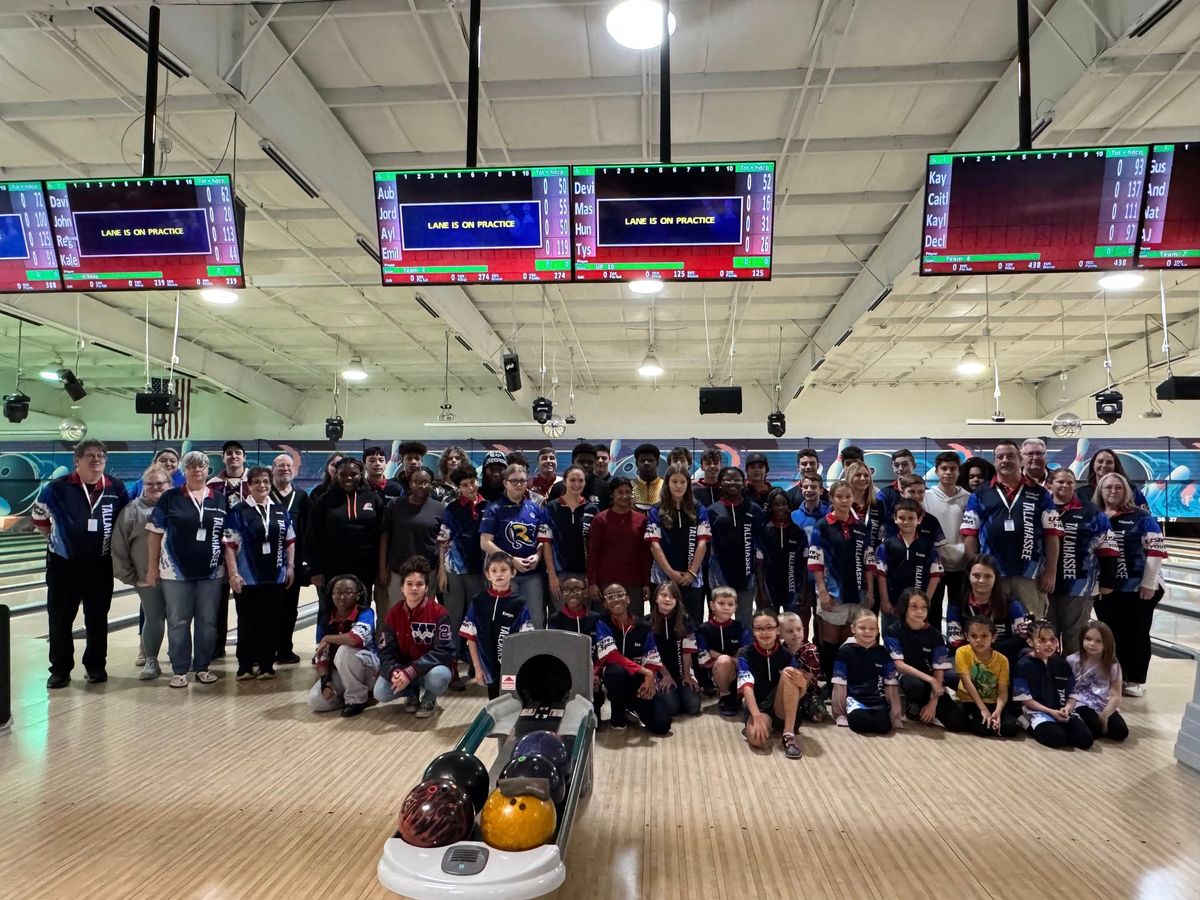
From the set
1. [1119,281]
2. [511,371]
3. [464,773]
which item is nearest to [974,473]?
[464,773]

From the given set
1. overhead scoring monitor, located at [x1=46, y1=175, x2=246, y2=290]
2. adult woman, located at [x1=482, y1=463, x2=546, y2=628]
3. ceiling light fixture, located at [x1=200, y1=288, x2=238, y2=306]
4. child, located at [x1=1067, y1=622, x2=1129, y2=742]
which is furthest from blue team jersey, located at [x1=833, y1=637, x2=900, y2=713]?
ceiling light fixture, located at [x1=200, y1=288, x2=238, y2=306]

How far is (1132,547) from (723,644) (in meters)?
2.57

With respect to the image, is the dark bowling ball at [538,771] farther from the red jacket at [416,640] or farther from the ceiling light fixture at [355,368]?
the ceiling light fixture at [355,368]

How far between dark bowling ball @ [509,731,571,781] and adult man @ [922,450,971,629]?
2.77m

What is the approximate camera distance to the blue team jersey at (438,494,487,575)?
14.7ft

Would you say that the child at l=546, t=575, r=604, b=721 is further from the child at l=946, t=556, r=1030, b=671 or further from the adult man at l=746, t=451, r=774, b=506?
the child at l=946, t=556, r=1030, b=671

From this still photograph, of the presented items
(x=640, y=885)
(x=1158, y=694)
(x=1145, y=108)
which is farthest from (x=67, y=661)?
(x=1145, y=108)

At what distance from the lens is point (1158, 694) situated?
167 inches

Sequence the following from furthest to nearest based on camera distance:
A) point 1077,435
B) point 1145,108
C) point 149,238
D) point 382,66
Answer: point 1077,435
point 1145,108
point 382,66
point 149,238

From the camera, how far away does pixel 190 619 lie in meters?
4.33

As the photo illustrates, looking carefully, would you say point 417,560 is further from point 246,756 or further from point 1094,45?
point 1094,45

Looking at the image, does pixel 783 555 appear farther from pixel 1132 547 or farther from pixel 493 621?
pixel 1132 547

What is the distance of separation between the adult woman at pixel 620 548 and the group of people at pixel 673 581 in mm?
12

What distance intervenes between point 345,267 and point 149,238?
5.21m
